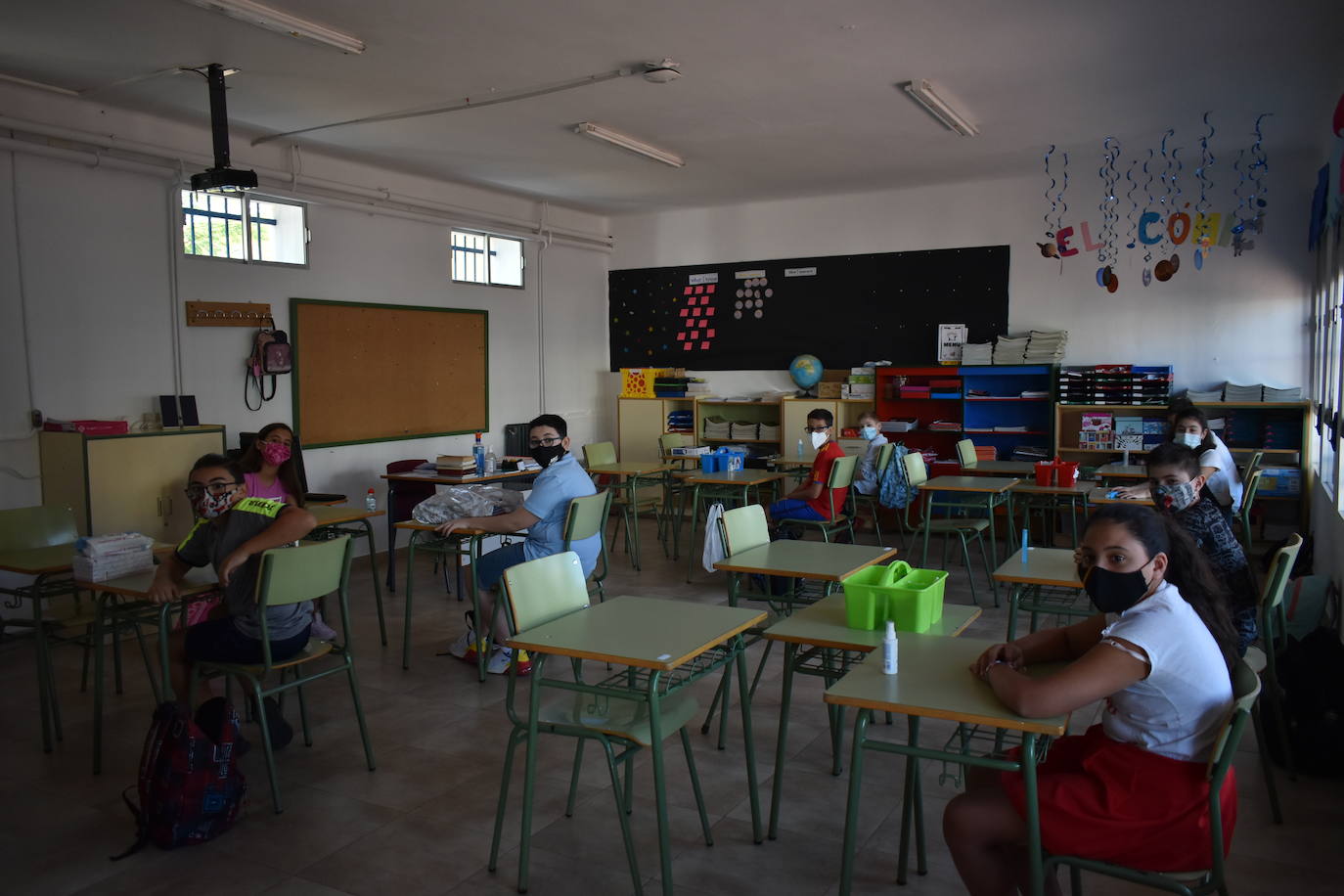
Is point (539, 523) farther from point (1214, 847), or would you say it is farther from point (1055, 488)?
point (1055, 488)

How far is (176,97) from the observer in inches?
234

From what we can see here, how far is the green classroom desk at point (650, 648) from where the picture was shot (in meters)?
2.51

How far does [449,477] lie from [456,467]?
0.15 meters

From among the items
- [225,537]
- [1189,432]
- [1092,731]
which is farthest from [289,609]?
[1189,432]

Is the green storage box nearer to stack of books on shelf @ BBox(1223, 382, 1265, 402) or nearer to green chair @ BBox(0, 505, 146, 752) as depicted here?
green chair @ BBox(0, 505, 146, 752)

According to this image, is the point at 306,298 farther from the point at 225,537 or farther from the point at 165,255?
the point at 225,537

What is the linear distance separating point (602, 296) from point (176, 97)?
5370 millimetres

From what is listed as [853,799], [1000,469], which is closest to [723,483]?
[1000,469]

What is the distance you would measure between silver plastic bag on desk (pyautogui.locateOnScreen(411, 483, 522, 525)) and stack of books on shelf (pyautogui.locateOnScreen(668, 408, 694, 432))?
15.1 ft

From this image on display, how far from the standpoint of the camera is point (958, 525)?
639cm

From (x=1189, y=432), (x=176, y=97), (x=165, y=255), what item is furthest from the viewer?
(x=165, y=255)

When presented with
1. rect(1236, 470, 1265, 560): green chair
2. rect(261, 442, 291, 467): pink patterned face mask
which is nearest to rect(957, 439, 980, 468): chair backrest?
rect(1236, 470, 1265, 560): green chair

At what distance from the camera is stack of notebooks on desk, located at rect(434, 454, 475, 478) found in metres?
6.91

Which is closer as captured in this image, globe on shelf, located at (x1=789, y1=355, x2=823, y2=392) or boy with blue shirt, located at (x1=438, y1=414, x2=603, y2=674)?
boy with blue shirt, located at (x1=438, y1=414, x2=603, y2=674)
